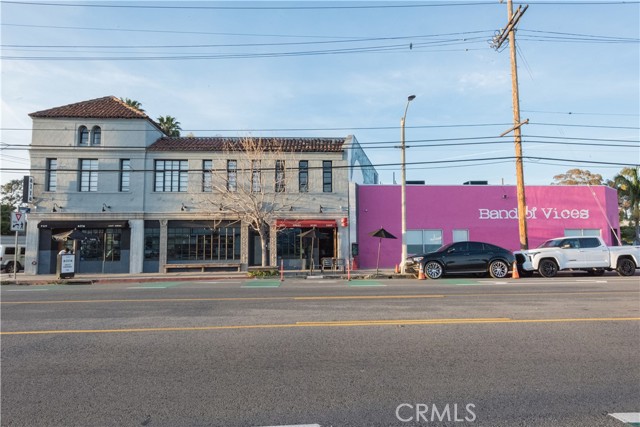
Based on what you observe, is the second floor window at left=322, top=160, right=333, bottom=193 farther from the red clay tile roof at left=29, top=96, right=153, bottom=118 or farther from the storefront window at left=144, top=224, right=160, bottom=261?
the red clay tile roof at left=29, top=96, right=153, bottom=118

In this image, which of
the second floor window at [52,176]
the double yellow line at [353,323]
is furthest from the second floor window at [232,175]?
the double yellow line at [353,323]

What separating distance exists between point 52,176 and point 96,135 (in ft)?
12.2

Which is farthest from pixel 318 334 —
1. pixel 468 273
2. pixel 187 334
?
pixel 468 273

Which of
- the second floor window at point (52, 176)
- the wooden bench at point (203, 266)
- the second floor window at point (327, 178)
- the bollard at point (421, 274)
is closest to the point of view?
the bollard at point (421, 274)

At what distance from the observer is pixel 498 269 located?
18.0 m

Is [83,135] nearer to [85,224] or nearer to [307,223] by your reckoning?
[85,224]

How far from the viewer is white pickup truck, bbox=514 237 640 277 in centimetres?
1791

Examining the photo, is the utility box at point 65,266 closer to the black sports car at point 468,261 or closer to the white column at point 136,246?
the white column at point 136,246

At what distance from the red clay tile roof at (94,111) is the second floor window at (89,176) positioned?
2844 mm

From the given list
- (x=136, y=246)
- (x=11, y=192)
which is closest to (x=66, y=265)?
(x=136, y=246)

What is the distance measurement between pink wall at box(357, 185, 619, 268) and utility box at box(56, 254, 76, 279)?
15868 millimetres

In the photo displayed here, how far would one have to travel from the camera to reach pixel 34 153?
25.8 meters

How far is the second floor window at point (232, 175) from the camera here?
83.0ft

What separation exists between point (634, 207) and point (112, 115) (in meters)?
50.0
